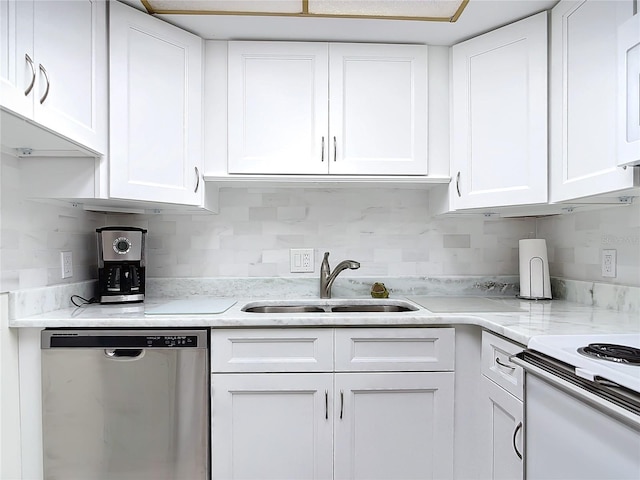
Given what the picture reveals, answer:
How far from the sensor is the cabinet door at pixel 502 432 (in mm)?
1357

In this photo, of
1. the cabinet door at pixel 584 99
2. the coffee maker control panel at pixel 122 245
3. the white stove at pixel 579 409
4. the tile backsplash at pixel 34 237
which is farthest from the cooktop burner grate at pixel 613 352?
the tile backsplash at pixel 34 237

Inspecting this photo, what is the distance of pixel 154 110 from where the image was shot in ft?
5.90

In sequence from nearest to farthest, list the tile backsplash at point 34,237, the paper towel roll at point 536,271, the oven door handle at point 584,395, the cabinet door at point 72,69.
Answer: the oven door handle at point 584,395 → the cabinet door at point 72,69 → the tile backsplash at point 34,237 → the paper towel roll at point 536,271

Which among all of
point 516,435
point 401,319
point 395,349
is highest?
point 401,319

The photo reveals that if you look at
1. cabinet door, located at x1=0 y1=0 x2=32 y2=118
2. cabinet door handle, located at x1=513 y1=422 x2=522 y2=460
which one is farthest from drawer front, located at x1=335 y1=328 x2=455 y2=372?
cabinet door, located at x1=0 y1=0 x2=32 y2=118

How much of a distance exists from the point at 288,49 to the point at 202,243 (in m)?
1.06

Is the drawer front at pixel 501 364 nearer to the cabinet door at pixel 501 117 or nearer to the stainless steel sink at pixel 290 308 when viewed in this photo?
the cabinet door at pixel 501 117

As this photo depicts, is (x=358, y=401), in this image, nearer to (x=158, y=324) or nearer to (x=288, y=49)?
(x=158, y=324)

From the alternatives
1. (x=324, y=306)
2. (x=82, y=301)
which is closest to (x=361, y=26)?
(x=324, y=306)

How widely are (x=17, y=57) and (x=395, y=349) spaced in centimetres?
157

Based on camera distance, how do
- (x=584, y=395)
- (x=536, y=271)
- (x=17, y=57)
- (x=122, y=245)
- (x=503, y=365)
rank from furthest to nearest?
(x=536, y=271)
(x=122, y=245)
(x=503, y=365)
(x=17, y=57)
(x=584, y=395)

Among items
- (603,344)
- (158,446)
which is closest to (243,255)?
(158,446)

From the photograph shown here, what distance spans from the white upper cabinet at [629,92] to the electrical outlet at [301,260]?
144 centimetres

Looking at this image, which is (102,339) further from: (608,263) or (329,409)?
(608,263)
